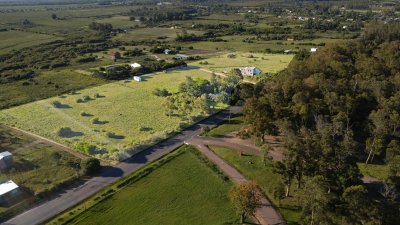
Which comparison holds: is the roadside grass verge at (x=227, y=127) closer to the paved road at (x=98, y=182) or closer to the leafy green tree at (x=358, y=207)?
the paved road at (x=98, y=182)

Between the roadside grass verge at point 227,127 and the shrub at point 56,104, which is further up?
the shrub at point 56,104

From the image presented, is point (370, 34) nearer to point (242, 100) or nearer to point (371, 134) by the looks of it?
point (242, 100)

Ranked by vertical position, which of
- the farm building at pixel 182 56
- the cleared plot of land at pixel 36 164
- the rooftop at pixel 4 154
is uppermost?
the farm building at pixel 182 56

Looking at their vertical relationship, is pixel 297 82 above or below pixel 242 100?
above

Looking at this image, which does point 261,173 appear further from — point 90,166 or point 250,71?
point 250,71

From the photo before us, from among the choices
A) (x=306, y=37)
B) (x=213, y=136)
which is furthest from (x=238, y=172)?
(x=306, y=37)

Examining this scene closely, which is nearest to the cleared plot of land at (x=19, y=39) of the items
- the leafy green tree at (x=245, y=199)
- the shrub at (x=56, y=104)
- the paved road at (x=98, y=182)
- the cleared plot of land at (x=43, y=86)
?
the cleared plot of land at (x=43, y=86)
